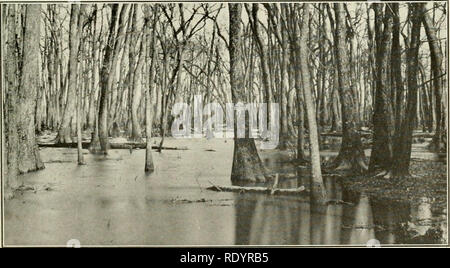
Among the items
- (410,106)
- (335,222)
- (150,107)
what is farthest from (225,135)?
(410,106)

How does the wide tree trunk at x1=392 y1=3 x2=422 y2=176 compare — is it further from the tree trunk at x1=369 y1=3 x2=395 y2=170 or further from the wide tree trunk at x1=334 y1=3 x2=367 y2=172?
the wide tree trunk at x1=334 y1=3 x2=367 y2=172

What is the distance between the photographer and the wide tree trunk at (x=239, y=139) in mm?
4852

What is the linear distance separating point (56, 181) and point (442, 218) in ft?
11.9

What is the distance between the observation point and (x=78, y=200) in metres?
4.88

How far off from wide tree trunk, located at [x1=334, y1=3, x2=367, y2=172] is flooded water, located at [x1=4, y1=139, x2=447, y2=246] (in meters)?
0.25

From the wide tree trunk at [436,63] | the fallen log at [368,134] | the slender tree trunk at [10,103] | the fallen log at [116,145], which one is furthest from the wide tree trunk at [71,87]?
the wide tree trunk at [436,63]

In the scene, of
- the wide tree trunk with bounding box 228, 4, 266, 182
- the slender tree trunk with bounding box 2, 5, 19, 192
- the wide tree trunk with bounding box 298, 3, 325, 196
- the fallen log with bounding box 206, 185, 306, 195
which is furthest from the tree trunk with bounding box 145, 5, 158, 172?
the wide tree trunk with bounding box 298, 3, 325, 196

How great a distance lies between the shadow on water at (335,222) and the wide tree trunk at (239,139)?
0.94ft

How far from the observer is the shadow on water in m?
4.82

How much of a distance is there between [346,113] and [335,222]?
3.45 feet

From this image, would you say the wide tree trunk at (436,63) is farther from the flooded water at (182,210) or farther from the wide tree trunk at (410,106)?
the flooded water at (182,210)
